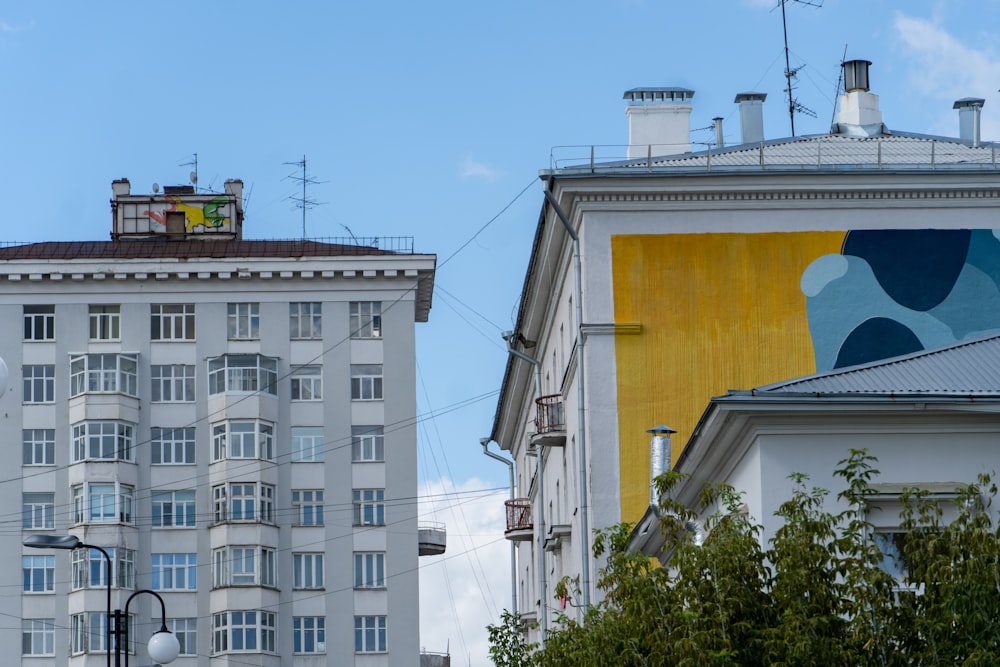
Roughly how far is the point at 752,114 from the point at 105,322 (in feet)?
125

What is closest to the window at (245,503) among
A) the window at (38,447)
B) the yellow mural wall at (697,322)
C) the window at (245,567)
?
the window at (245,567)

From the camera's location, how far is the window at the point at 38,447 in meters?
70.5

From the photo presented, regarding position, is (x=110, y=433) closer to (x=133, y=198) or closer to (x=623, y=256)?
(x=133, y=198)

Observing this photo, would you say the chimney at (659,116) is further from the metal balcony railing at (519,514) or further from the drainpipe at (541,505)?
the metal balcony railing at (519,514)

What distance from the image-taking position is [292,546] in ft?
228

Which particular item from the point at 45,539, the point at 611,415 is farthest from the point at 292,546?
the point at 45,539

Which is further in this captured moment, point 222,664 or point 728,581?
point 222,664

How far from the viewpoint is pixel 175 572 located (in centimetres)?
6912

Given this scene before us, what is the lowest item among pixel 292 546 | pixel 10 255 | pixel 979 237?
pixel 292 546

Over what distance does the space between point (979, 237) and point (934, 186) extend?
1.40 m

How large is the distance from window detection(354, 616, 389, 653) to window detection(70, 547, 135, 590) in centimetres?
891

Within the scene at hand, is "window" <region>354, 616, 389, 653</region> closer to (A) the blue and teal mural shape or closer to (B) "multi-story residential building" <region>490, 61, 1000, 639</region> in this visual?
(B) "multi-story residential building" <region>490, 61, 1000, 639</region>

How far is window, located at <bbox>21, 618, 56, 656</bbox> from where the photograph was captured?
223 feet

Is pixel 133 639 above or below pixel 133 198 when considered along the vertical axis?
below
